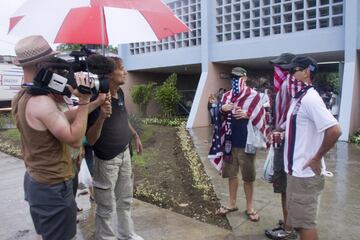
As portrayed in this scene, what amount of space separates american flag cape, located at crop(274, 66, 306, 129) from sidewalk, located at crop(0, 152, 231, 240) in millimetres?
1231

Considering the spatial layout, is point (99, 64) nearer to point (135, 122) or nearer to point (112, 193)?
point (112, 193)

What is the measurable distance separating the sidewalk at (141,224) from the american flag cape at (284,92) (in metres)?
1.23

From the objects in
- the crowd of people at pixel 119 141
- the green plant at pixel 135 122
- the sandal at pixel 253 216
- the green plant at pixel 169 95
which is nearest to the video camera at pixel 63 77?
the crowd of people at pixel 119 141

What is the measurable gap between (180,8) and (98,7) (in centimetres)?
1172

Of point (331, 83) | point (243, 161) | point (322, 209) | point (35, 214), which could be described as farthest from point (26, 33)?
point (331, 83)


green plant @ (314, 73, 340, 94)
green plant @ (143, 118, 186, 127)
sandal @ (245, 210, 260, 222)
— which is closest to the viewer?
sandal @ (245, 210, 260, 222)

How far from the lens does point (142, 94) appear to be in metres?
16.1

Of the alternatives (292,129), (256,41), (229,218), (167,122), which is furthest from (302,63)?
(167,122)

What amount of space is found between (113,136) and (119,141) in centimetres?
7

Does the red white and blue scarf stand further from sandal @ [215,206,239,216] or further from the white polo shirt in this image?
sandal @ [215,206,239,216]

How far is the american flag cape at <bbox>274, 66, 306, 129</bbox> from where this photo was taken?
9.91ft

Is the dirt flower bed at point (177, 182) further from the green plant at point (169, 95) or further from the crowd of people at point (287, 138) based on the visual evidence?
the green plant at point (169, 95)

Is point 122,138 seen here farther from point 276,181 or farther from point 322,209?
point 322,209

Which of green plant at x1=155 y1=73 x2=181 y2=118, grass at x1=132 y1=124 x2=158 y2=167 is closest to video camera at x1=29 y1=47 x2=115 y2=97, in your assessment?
grass at x1=132 y1=124 x2=158 y2=167
